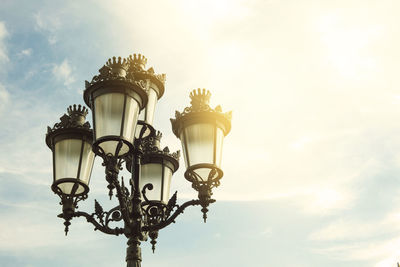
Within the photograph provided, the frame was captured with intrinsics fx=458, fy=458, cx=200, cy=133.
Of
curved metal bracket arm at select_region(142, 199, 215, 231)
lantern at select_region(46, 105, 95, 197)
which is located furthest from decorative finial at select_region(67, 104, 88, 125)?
curved metal bracket arm at select_region(142, 199, 215, 231)

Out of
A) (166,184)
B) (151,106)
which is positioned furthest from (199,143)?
(166,184)

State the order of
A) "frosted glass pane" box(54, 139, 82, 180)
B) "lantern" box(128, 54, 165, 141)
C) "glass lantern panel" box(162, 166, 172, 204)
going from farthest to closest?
"glass lantern panel" box(162, 166, 172, 204), "lantern" box(128, 54, 165, 141), "frosted glass pane" box(54, 139, 82, 180)

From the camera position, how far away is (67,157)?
6723 millimetres

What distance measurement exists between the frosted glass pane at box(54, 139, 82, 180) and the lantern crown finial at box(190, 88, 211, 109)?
1.80 m

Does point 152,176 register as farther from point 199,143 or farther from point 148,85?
point 199,143

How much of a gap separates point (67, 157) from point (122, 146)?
1.37 metres

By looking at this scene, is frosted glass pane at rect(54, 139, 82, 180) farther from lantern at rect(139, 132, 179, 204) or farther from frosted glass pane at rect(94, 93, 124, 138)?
lantern at rect(139, 132, 179, 204)

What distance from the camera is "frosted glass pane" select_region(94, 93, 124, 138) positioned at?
18.8 feet

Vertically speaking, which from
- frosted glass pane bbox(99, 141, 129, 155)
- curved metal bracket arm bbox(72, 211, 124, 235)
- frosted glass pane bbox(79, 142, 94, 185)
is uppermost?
frosted glass pane bbox(79, 142, 94, 185)

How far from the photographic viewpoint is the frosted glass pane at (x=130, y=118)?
5.80 meters

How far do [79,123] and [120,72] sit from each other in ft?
3.88

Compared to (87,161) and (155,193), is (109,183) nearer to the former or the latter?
(87,161)

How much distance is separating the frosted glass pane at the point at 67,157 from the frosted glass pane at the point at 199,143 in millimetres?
1610

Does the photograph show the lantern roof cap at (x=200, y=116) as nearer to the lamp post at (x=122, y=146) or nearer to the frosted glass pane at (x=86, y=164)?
the lamp post at (x=122, y=146)
